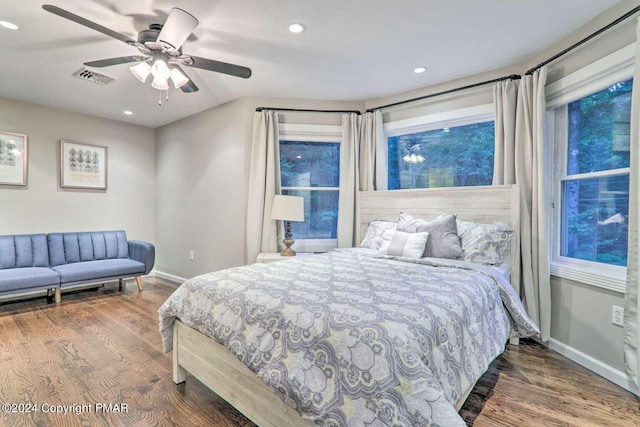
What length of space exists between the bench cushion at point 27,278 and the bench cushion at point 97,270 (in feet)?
0.29

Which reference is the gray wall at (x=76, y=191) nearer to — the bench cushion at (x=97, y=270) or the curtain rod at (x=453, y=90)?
the bench cushion at (x=97, y=270)

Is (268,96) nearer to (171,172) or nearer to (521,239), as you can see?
(171,172)

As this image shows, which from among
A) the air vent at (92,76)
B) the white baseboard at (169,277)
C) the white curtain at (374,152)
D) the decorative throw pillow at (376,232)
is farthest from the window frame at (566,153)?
the white baseboard at (169,277)

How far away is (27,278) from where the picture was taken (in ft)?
11.0

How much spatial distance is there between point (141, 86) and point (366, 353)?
374 centimetres

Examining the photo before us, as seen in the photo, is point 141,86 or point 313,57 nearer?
point 313,57

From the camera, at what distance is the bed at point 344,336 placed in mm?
1110

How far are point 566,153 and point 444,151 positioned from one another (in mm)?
1121

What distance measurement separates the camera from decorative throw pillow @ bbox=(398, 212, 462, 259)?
103 inches

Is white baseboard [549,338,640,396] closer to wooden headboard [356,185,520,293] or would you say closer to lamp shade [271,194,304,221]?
wooden headboard [356,185,520,293]

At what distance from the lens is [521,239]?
273 cm

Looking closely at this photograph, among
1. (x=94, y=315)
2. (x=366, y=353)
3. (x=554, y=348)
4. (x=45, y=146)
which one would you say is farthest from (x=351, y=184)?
(x=45, y=146)

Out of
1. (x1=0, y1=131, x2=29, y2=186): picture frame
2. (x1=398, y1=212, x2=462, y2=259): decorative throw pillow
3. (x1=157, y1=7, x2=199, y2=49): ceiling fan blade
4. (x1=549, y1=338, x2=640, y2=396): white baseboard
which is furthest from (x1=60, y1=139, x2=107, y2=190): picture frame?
(x1=549, y1=338, x2=640, y2=396): white baseboard

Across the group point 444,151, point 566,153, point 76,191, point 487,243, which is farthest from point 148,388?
point 76,191
